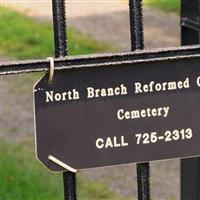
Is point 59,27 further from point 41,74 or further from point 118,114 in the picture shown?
point 41,74

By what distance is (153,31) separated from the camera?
29.6ft

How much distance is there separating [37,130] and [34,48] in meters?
5.92

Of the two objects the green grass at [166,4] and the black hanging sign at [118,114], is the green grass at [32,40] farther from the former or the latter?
the black hanging sign at [118,114]

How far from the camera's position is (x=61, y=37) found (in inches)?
78.7

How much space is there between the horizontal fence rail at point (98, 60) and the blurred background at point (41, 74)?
241cm

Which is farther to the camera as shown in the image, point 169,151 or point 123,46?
point 123,46

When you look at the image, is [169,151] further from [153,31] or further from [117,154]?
[153,31]

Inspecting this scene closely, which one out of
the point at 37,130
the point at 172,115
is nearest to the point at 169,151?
the point at 172,115

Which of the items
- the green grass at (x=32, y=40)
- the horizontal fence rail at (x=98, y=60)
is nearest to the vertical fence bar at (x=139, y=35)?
the horizontal fence rail at (x=98, y=60)

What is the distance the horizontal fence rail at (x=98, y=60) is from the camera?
1.90 metres

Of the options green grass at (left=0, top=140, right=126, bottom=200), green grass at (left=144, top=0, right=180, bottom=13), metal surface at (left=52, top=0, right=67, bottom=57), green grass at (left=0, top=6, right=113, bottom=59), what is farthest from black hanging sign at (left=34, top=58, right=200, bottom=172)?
green grass at (left=144, top=0, right=180, bottom=13)

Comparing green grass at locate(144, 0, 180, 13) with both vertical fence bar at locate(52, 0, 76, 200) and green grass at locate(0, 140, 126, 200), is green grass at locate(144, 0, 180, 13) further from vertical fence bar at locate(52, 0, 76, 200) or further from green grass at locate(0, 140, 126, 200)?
vertical fence bar at locate(52, 0, 76, 200)

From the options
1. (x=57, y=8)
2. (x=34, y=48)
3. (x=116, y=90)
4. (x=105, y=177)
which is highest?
(x=34, y=48)

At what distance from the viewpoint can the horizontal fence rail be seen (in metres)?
1.90
